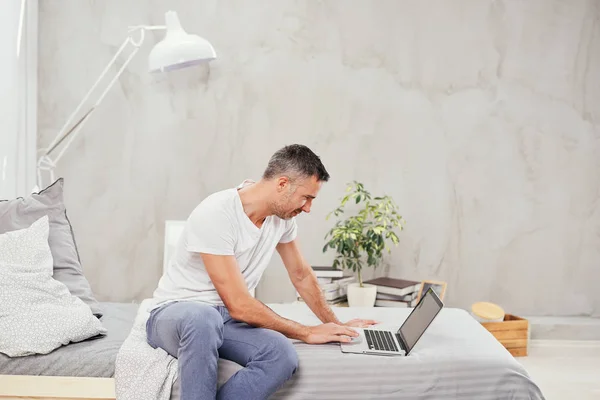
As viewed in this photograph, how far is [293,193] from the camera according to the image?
227cm

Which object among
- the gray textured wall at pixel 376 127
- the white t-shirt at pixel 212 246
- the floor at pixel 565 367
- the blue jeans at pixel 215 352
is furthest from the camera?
the gray textured wall at pixel 376 127

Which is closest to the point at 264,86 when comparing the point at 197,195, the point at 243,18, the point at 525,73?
the point at 243,18

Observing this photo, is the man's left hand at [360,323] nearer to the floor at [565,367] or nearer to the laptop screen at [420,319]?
the laptop screen at [420,319]

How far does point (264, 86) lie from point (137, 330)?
1820 millimetres

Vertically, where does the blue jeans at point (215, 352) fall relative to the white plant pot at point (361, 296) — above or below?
above

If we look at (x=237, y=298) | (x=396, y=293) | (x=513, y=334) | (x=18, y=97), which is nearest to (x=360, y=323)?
(x=237, y=298)

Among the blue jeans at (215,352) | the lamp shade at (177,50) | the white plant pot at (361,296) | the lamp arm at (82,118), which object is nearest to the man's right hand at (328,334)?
the blue jeans at (215,352)

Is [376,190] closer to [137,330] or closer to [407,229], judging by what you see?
[407,229]

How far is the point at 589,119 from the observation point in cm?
383

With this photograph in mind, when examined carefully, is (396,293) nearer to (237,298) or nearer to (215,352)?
(237,298)

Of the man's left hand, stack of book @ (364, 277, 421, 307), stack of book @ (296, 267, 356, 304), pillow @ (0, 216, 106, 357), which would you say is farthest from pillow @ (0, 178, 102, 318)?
stack of book @ (364, 277, 421, 307)

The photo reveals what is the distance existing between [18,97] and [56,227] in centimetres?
105

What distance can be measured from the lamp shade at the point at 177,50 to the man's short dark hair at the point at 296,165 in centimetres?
112

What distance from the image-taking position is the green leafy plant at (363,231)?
11.2 ft
